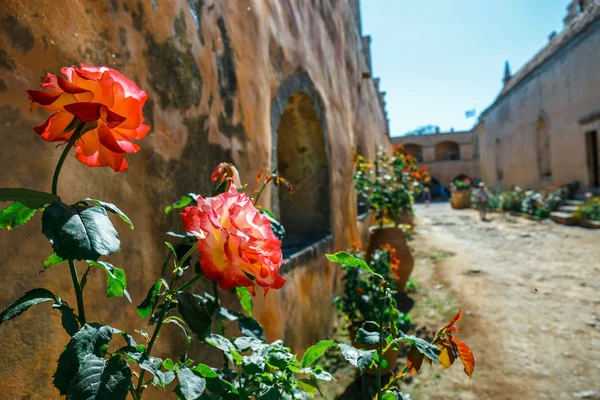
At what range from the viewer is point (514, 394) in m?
2.36

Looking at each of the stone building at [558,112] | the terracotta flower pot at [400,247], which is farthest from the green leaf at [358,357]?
the stone building at [558,112]

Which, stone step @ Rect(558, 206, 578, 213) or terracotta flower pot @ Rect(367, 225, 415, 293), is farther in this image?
stone step @ Rect(558, 206, 578, 213)

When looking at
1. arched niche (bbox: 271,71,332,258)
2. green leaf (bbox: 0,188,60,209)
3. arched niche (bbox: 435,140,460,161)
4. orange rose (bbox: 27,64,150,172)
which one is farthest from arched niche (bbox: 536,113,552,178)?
arched niche (bbox: 435,140,460,161)

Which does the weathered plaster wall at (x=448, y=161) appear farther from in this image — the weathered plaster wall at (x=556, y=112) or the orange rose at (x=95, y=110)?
the orange rose at (x=95, y=110)

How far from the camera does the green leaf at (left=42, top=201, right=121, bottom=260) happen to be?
1.77ft

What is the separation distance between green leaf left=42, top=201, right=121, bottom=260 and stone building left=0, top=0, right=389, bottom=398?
0.43m

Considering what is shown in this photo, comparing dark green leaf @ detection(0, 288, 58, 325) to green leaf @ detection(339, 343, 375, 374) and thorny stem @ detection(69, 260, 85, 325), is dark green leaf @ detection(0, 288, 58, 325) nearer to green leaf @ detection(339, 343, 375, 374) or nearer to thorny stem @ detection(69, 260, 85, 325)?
thorny stem @ detection(69, 260, 85, 325)

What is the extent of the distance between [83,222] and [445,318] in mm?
3695

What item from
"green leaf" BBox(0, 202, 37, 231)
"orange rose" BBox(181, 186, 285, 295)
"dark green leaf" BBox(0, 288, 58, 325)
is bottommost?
"dark green leaf" BBox(0, 288, 58, 325)

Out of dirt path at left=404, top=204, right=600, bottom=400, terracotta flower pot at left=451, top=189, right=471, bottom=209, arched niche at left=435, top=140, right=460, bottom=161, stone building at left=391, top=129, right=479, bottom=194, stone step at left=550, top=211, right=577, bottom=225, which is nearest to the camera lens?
dirt path at left=404, top=204, right=600, bottom=400

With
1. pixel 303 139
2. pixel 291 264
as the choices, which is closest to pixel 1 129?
pixel 291 264

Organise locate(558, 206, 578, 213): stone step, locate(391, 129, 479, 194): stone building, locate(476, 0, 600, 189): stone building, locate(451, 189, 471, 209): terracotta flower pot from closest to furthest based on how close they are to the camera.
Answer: locate(558, 206, 578, 213): stone step
locate(476, 0, 600, 189): stone building
locate(451, 189, 471, 209): terracotta flower pot
locate(391, 129, 479, 194): stone building

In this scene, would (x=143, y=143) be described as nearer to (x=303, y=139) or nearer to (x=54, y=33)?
(x=54, y=33)

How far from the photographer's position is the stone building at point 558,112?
10336mm
